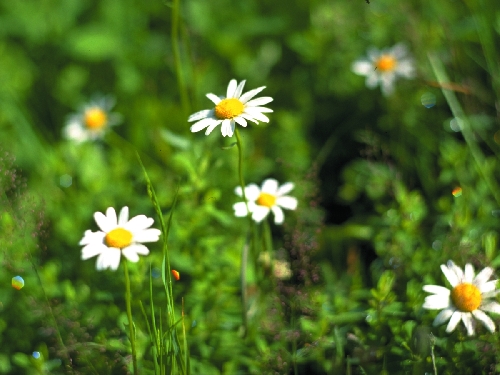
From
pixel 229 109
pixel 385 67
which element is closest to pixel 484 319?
pixel 229 109

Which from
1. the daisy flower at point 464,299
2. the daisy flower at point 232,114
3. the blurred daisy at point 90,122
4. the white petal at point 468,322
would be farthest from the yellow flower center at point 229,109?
the blurred daisy at point 90,122

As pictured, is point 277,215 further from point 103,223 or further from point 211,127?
point 103,223

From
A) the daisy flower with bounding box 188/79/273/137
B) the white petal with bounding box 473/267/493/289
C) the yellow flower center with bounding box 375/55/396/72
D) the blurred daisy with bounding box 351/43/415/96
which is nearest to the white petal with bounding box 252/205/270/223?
the daisy flower with bounding box 188/79/273/137

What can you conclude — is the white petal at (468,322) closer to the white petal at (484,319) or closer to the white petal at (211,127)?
the white petal at (484,319)

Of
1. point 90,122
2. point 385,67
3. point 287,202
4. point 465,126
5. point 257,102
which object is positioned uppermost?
point 90,122

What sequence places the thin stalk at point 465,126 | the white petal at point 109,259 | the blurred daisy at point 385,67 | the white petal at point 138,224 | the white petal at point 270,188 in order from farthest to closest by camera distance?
the blurred daisy at point 385,67 < the thin stalk at point 465,126 < the white petal at point 270,188 < the white petal at point 138,224 < the white petal at point 109,259
